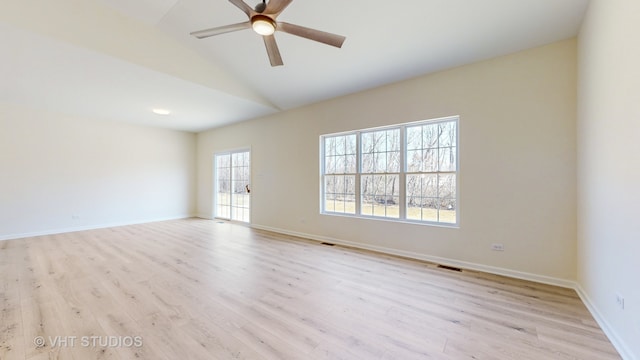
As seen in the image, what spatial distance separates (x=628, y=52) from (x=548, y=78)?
136cm

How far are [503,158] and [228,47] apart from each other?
4333 mm

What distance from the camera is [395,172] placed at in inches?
166

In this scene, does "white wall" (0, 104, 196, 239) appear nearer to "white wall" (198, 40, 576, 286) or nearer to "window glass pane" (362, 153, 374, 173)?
"white wall" (198, 40, 576, 286)

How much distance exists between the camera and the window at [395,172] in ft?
12.3

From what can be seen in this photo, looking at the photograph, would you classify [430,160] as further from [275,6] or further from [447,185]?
[275,6]

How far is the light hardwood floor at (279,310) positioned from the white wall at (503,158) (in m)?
0.36

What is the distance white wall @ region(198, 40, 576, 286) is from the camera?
2916mm

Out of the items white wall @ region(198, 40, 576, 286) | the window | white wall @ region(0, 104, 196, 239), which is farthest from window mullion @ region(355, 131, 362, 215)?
white wall @ region(0, 104, 196, 239)

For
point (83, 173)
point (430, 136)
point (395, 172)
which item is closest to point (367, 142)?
point (395, 172)

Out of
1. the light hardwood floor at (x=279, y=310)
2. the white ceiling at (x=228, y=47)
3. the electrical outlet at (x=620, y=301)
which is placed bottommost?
the light hardwood floor at (x=279, y=310)

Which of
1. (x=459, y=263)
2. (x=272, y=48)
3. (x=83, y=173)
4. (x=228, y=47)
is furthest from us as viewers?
(x=83, y=173)

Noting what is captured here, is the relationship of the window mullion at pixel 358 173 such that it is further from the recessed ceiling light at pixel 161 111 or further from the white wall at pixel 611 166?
the recessed ceiling light at pixel 161 111

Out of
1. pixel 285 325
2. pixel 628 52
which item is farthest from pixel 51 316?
pixel 628 52

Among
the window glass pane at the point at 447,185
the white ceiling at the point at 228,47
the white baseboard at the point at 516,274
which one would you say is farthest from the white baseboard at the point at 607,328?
the white ceiling at the point at 228,47
